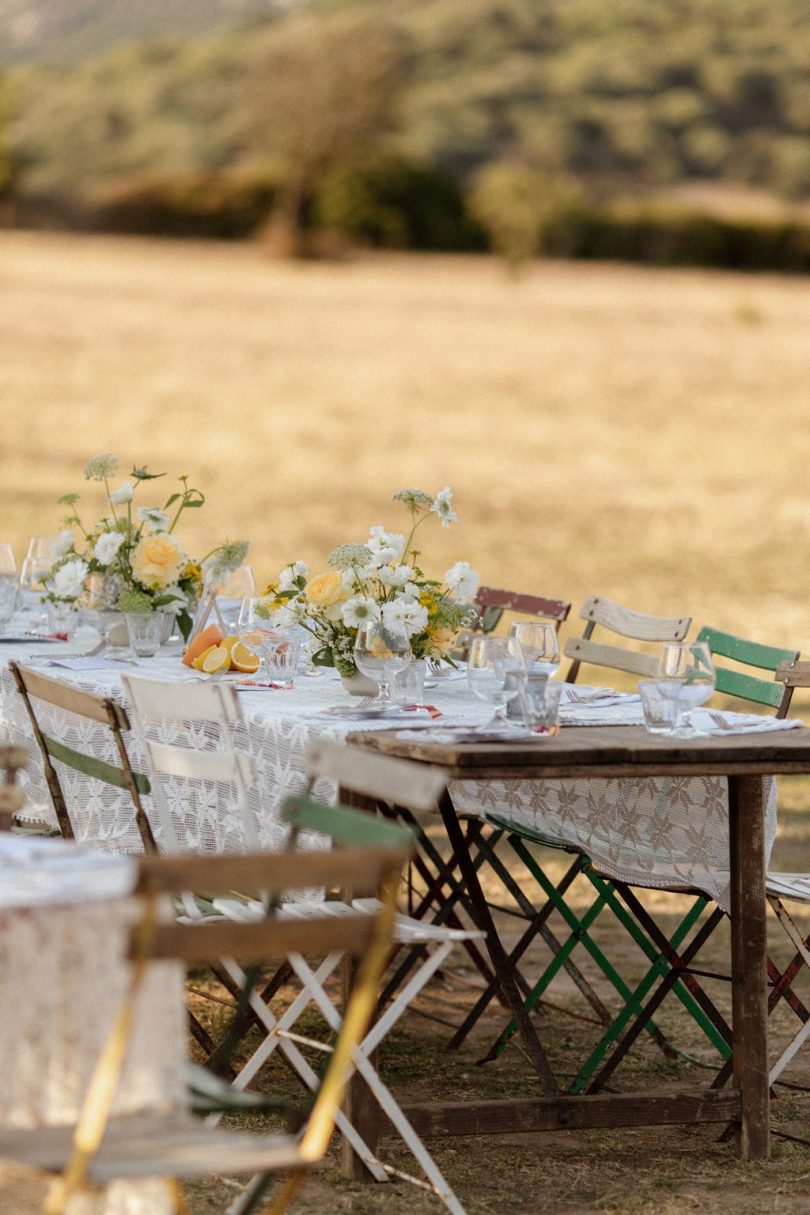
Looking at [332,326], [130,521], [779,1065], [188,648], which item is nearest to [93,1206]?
[779,1065]

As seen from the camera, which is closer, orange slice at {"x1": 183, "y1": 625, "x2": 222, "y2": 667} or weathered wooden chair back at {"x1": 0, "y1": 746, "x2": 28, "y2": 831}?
weathered wooden chair back at {"x1": 0, "y1": 746, "x2": 28, "y2": 831}

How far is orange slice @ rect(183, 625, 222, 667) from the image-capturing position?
553cm

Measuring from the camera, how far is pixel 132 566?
5.90m

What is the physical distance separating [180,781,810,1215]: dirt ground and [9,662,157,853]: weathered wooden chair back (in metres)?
0.86

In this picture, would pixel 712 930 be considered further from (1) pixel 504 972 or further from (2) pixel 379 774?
(2) pixel 379 774

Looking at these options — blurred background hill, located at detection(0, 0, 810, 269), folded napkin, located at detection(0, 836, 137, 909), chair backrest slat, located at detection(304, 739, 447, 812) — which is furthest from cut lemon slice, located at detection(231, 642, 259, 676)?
blurred background hill, located at detection(0, 0, 810, 269)

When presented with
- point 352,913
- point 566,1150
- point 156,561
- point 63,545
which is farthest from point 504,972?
point 63,545

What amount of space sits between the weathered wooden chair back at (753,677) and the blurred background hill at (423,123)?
39.0 metres

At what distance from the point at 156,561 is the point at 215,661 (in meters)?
0.56

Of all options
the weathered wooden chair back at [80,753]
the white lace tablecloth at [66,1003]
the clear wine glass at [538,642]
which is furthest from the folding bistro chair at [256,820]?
the white lace tablecloth at [66,1003]

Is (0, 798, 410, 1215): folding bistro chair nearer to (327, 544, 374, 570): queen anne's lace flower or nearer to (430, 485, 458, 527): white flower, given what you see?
(327, 544, 374, 570): queen anne's lace flower

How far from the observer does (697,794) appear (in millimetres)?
4762

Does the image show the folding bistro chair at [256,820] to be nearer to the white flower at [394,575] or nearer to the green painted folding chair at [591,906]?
the green painted folding chair at [591,906]

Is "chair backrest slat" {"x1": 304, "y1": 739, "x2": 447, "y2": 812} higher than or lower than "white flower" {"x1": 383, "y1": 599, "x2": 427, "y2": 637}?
lower
